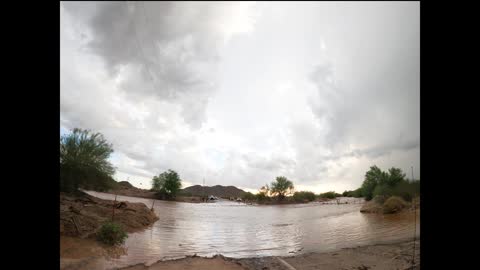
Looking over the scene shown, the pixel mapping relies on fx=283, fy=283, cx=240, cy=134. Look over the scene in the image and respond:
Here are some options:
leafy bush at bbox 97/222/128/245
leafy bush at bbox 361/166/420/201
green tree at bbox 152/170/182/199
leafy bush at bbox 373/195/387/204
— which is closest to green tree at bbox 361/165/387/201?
leafy bush at bbox 361/166/420/201

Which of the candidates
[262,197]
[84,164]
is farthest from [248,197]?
[84,164]

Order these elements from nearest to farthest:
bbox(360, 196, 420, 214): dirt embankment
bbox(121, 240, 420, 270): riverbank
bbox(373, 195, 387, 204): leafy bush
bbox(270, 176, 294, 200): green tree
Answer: bbox(121, 240, 420, 270): riverbank
bbox(360, 196, 420, 214): dirt embankment
bbox(373, 195, 387, 204): leafy bush
bbox(270, 176, 294, 200): green tree

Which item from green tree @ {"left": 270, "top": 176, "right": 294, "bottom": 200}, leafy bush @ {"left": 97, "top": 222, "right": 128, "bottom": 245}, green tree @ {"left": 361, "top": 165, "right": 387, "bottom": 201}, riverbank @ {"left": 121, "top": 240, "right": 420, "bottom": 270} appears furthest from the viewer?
green tree @ {"left": 270, "top": 176, "right": 294, "bottom": 200}

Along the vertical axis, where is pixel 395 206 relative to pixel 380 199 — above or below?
below

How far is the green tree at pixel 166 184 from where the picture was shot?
31172 millimetres

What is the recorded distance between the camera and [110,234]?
24.7 ft

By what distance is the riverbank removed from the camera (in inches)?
257

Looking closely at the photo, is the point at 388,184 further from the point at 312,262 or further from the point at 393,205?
the point at 312,262

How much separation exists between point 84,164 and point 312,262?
1027 centimetres

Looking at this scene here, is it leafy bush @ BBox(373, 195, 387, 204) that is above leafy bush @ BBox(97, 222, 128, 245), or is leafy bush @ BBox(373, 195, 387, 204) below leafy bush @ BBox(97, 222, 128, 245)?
below

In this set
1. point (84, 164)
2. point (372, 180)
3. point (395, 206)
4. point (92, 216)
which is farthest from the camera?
point (372, 180)

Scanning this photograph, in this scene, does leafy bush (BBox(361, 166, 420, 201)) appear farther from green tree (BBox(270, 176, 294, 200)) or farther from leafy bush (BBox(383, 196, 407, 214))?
green tree (BBox(270, 176, 294, 200))

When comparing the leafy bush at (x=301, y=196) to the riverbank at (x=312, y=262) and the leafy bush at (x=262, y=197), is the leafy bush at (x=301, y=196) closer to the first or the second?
the leafy bush at (x=262, y=197)

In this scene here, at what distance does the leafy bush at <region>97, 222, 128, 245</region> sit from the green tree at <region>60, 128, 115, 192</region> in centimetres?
563
